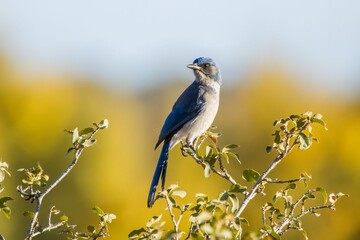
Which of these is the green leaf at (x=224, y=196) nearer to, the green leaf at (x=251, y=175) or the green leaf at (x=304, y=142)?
the green leaf at (x=251, y=175)

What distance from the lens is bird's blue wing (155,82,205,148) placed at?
862 centimetres

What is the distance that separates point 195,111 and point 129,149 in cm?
1911

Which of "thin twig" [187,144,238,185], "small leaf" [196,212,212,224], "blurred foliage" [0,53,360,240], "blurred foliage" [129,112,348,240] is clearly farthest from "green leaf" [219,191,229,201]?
"blurred foliage" [0,53,360,240]

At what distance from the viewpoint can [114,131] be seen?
27125 millimetres

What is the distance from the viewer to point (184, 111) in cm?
893

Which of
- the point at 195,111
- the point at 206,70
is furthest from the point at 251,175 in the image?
the point at 206,70

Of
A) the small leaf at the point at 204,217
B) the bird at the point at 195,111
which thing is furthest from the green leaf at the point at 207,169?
the bird at the point at 195,111

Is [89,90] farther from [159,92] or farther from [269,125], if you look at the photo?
[159,92]

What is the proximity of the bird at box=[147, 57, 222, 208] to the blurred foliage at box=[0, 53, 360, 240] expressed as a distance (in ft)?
33.0

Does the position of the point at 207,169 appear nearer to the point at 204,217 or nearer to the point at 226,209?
the point at 226,209

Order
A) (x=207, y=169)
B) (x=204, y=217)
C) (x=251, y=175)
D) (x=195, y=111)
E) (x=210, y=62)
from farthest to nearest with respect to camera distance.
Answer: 1. (x=210, y=62)
2. (x=195, y=111)
3. (x=207, y=169)
4. (x=251, y=175)
5. (x=204, y=217)

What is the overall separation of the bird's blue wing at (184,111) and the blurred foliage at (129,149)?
33.6ft

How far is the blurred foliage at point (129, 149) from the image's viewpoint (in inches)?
931

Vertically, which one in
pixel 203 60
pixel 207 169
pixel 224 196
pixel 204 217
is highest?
pixel 203 60
